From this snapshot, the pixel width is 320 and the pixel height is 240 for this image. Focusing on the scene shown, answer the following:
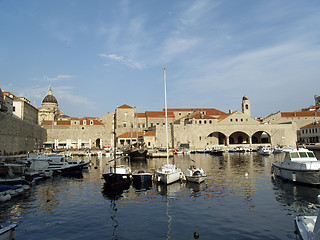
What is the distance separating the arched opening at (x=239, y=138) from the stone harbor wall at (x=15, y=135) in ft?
154

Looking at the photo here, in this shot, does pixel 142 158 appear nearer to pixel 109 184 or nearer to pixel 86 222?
pixel 109 184

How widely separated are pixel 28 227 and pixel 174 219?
5.39 meters

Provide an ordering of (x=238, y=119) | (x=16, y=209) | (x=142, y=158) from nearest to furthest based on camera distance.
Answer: (x=16, y=209) → (x=142, y=158) → (x=238, y=119)

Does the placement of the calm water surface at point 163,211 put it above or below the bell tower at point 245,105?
below

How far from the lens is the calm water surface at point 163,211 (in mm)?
8336

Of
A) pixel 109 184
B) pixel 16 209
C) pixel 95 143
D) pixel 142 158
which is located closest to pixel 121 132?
pixel 95 143

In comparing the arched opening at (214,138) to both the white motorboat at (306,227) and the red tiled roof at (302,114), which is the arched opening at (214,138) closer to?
the red tiled roof at (302,114)

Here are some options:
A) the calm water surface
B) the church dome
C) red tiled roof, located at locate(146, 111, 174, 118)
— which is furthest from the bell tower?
the church dome

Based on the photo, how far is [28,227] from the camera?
352 inches

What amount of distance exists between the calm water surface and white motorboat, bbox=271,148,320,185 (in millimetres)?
617

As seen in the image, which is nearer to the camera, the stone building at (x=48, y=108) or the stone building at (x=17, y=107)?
the stone building at (x=17, y=107)

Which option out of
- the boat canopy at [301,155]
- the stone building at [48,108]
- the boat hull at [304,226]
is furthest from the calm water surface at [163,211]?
the stone building at [48,108]

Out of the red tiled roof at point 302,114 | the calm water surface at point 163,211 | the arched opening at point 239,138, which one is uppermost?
the red tiled roof at point 302,114

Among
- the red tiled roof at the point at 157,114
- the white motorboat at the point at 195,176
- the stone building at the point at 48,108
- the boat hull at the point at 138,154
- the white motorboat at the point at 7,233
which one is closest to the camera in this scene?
the white motorboat at the point at 7,233
